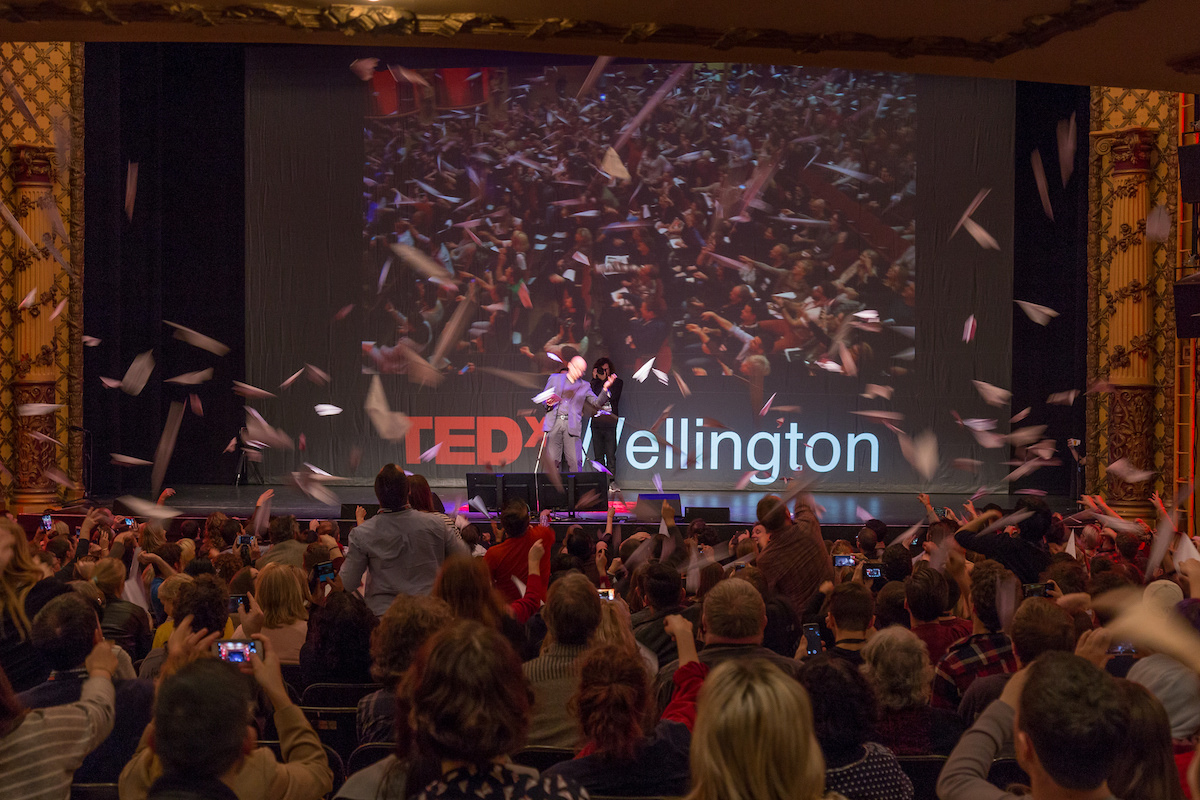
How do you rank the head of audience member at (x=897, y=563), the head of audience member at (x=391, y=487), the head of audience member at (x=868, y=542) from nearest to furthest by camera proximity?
1. the head of audience member at (x=391, y=487)
2. the head of audience member at (x=897, y=563)
3. the head of audience member at (x=868, y=542)

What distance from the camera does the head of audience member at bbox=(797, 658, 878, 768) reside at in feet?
6.97

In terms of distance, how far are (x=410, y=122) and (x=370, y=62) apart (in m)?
0.88

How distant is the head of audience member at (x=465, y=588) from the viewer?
3.09 m

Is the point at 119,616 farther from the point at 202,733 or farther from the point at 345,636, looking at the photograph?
the point at 202,733

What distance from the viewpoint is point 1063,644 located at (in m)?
2.58

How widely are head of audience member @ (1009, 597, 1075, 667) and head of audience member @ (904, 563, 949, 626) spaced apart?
73cm

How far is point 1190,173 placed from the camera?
7055 mm

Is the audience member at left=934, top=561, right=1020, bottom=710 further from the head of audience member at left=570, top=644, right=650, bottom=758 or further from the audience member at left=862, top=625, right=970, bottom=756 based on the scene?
the head of audience member at left=570, top=644, right=650, bottom=758

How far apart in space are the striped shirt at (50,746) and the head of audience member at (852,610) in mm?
2008

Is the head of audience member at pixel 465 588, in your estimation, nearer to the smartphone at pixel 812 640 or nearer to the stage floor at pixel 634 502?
the smartphone at pixel 812 640

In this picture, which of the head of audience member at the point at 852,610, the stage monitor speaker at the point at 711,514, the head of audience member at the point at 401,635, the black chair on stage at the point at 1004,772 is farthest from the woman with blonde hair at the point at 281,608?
the stage monitor speaker at the point at 711,514

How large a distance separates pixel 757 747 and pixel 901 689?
3.70 feet

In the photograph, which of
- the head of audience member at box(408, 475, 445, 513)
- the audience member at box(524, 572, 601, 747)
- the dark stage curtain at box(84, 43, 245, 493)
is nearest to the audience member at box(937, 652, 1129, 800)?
the audience member at box(524, 572, 601, 747)

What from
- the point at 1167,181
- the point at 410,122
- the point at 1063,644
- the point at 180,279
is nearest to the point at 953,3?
the point at 1063,644
